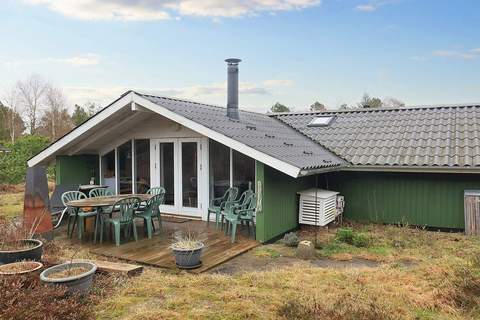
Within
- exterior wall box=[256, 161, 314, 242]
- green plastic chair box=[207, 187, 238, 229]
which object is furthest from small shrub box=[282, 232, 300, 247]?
green plastic chair box=[207, 187, 238, 229]

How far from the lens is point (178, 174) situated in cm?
920

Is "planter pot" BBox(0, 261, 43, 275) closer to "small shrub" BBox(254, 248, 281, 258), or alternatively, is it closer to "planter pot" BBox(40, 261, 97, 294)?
"planter pot" BBox(40, 261, 97, 294)

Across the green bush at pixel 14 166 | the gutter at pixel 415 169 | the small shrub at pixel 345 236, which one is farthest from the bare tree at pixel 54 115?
the small shrub at pixel 345 236

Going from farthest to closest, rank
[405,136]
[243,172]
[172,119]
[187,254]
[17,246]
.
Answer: [405,136]
[243,172]
[172,119]
[187,254]
[17,246]

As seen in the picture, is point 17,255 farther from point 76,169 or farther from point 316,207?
point 76,169

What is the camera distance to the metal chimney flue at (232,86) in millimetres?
9781

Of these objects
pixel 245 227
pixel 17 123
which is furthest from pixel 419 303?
pixel 17 123

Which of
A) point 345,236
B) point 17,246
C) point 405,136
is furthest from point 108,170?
point 405,136

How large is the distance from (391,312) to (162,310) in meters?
2.37

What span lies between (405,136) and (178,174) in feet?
18.1

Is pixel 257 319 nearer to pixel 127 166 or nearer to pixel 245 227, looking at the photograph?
pixel 245 227

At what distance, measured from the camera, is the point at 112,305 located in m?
4.32

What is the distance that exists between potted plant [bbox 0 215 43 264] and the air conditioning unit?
498cm

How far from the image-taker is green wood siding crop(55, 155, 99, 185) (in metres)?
9.87
